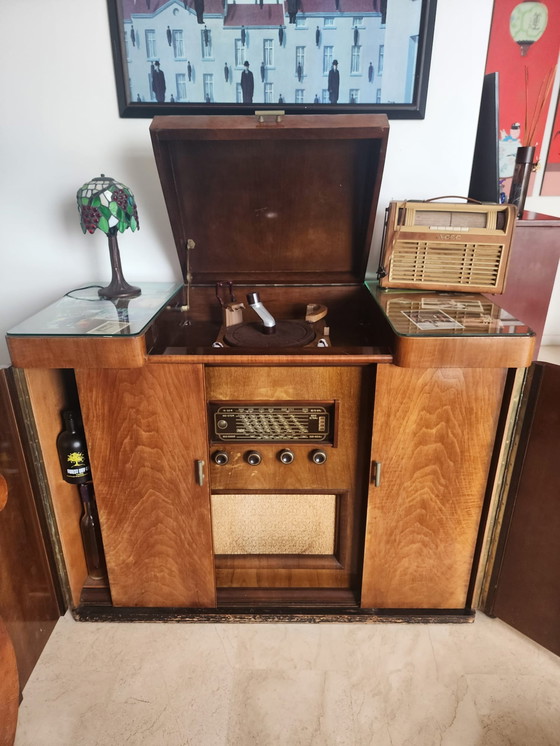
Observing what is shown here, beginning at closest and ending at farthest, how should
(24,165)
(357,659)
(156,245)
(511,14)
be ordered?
(357,659)
(24,165)
(156,245)
(511,14)

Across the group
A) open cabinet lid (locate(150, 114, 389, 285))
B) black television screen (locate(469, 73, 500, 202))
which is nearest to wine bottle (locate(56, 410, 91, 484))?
open cabinet lid (locate(150, 114, 389, 285))

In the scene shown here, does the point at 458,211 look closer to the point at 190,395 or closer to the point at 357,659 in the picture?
the point at 190,395

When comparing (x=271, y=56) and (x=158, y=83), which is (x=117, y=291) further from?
(x=271, y=56)

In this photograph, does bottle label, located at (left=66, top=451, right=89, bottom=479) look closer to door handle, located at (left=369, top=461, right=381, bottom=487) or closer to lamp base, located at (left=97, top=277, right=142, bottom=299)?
lamp base, located at (left=97, top=277, right=142, bottom=299)

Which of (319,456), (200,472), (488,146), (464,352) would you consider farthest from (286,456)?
(488,146)

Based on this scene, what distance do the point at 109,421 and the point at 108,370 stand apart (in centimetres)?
14

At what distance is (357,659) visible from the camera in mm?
1305

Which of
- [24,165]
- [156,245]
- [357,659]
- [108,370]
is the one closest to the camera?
[108,370]

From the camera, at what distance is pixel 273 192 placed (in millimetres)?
1378

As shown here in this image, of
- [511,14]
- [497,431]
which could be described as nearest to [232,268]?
[497,431]

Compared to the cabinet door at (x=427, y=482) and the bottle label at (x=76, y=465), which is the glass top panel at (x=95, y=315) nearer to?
the bottle label at (x=76, y=465)

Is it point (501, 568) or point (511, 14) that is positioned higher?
point (511, 14)

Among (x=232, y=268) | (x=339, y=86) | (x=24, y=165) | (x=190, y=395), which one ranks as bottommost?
(x=190, y=395)

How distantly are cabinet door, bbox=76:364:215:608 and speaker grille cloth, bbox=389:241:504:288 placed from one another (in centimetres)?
→ 66
